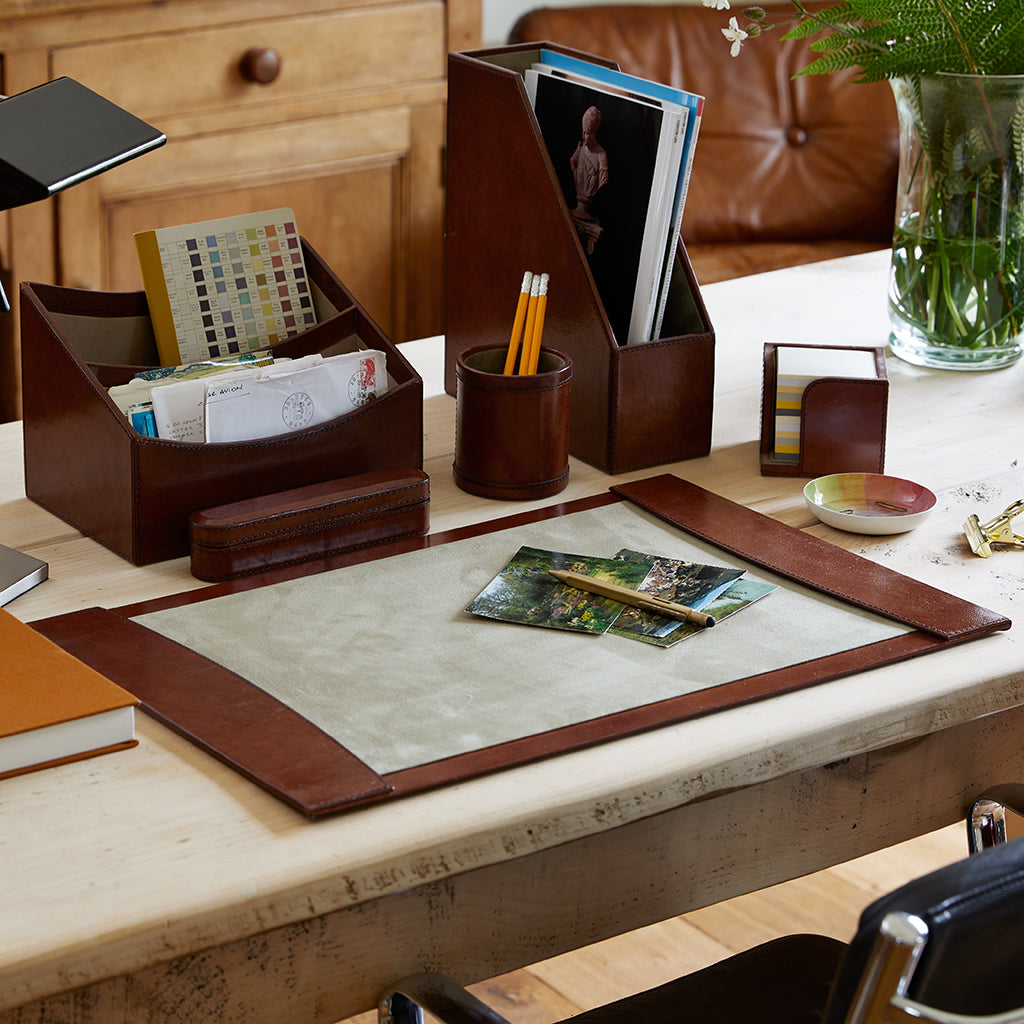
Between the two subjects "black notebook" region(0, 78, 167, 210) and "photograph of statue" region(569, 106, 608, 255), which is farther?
"photograph of statue" region(569, 106, 608, 255)

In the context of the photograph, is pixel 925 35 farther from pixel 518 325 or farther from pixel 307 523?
pixel 307 523

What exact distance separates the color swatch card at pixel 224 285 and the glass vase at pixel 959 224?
0.66 meters

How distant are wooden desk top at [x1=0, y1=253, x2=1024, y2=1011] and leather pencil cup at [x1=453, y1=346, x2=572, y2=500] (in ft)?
0.11

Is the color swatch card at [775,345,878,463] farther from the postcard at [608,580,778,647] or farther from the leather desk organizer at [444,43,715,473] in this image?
the postcard at [608,580,778,647]

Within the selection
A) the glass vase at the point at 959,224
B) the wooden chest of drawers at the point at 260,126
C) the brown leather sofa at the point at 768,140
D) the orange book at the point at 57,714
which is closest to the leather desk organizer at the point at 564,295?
the glass vase at the point at 959,224

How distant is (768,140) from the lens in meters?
3.32

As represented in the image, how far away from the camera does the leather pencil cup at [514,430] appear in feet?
3.99

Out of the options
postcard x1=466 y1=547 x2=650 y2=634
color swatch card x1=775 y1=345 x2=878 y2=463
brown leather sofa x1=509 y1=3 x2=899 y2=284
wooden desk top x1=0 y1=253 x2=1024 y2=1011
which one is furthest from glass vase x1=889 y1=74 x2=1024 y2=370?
brown leather sofa x1=509 y1=3 x2=899 y2=284

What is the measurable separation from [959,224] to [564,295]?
46 centimetres

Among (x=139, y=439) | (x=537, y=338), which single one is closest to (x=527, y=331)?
(x=537, y=338)

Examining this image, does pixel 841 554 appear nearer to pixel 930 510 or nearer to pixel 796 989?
pixel 930 510

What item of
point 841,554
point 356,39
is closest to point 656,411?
point 841,554

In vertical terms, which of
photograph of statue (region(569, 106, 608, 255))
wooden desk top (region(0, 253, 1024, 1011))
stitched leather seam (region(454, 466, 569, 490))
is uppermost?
photograph of statue (region(569, 106, 608, 255))

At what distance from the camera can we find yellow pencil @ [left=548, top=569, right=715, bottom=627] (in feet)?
3.36
